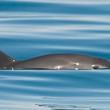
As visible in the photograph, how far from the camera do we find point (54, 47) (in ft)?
98.6

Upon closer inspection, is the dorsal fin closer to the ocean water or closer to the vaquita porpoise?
the vaquita porpoise

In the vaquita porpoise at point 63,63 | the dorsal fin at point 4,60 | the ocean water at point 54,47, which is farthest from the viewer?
the dorsal fin at point 4,60

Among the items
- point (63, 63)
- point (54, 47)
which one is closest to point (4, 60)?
point (63, 63)

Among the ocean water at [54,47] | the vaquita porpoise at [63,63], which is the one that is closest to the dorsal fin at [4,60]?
the vaquita porpoise at [63,63]

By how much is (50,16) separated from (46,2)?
3308mm

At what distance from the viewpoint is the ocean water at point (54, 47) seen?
18312 millimetres

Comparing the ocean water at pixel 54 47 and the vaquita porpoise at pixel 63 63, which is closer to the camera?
the ocean water at pixel 54 47

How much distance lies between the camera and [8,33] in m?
33.4

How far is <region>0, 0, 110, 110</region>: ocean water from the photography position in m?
18.3

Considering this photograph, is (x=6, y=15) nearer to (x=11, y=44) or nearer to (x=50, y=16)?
(x=50, y=16)

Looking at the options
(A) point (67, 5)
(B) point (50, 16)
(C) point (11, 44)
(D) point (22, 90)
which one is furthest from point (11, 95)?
(A) point (67, 5)

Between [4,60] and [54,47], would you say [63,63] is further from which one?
[54,47]

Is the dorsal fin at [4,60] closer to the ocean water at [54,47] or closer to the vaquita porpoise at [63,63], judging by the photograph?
the vaquita porpoise at [63,63]

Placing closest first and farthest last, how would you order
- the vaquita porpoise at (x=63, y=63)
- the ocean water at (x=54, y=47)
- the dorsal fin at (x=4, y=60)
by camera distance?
the ocean water at (x=54, y=47) → the vaquita porpoise at (x=63, y=63) → the dorsal fin at (x=4, y=60)
